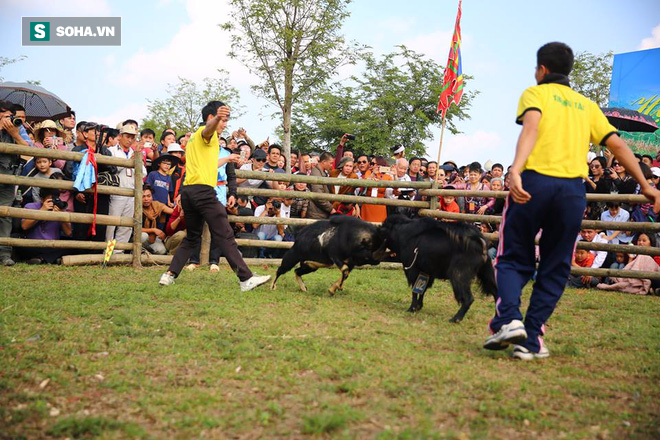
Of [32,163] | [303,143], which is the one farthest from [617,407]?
[303,143]

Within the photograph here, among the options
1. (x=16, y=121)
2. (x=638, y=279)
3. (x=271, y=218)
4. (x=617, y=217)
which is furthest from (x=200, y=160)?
(x=617, y=217)

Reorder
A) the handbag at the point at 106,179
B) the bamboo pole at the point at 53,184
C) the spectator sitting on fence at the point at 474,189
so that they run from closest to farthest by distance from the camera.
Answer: the bamboo pole at the point at 53,184, the handbag at the point at 106,179, the spectator sitting on fence at the point at 474,189

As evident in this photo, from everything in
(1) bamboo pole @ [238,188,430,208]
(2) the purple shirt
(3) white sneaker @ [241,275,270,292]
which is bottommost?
(3) white sneaker @ [241,275,270,292]

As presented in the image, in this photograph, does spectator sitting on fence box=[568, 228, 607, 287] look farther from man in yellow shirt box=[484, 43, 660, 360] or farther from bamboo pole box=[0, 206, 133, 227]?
bamboo pole box=[0, 206, 133, 227]

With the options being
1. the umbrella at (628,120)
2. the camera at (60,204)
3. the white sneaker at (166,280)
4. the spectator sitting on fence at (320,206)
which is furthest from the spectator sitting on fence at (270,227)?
the umbrella at (628,120)

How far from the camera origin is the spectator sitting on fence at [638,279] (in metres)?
9.37

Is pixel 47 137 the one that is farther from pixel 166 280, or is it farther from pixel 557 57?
pixel 557 57

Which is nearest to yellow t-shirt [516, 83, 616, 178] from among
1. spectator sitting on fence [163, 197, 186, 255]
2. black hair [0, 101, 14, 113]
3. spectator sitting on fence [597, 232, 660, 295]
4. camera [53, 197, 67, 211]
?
spectator sitting on fence [597, 232, 660, 295]

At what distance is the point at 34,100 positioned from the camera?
14.2m

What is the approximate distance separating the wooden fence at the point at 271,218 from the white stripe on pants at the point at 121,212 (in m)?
0.44

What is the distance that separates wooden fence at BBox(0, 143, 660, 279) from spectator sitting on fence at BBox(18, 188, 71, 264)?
389 millimetres

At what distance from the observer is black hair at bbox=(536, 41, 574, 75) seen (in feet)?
15.8

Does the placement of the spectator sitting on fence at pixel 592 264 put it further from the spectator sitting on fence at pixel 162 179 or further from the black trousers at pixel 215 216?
the spectator sitting on fence at pixel 162 179

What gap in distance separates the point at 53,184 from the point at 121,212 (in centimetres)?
114
